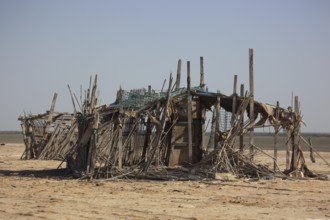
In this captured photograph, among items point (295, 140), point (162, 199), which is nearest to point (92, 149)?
point (162, 199)

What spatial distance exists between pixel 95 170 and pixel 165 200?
16.0ft

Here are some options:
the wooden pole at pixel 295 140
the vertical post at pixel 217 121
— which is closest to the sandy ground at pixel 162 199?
the wooden pole at pixel 295 140

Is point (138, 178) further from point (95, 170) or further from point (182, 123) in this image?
point (182, 123)

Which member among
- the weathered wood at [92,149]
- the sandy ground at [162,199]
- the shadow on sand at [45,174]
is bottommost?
the sandy ground at [162,199]

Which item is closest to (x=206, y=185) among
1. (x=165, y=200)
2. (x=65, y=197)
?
(x=165, y=200)

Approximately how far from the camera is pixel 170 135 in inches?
656

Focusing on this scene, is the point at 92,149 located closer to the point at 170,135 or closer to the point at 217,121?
the point at 170,135

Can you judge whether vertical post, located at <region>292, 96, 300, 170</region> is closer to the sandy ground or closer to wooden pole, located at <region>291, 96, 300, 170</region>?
wooden pole, located at <region>291, 96, 300, 170</region>

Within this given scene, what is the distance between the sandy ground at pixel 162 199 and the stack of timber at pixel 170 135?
2.90ft

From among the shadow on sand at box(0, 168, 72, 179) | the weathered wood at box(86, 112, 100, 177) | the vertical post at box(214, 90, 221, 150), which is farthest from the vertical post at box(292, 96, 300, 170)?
the shadow on sand at box(0, 168, 72, 179)

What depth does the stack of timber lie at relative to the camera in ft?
49.2

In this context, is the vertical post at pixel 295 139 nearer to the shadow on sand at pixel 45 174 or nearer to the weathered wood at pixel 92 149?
the weathered wood at pixel 92 149

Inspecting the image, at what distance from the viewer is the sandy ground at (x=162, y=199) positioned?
29.8ft

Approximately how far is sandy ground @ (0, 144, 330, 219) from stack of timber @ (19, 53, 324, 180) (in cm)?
88
